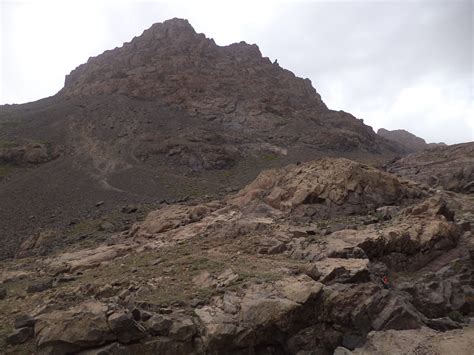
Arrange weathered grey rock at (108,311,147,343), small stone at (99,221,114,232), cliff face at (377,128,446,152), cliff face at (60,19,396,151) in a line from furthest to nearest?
cliff face at (377,128,446,152)
cliff face at (60,19,396,151)
small stone at (99,221,114,232)
weathered grey rock at (108,311,147,343)

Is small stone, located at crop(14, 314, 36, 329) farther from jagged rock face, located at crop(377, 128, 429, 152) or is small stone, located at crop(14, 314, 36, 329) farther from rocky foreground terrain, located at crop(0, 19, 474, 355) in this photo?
jagged rock face, located at crop(377, 128, 429, 152)

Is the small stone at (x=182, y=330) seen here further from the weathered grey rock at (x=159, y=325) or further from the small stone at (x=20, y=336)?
the small stone at (x=20, y=336)

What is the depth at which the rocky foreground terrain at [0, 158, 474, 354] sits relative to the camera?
10070 millimetres

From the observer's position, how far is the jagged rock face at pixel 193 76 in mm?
66812

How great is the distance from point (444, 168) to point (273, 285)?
78.8 ft

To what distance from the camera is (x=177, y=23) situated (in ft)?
260

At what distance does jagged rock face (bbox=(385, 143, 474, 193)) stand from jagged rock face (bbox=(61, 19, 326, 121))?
1183 inches

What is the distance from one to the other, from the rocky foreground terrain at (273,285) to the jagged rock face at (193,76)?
46.5m

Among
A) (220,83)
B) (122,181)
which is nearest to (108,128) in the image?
(122,181)

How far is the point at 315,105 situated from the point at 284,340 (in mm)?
66731

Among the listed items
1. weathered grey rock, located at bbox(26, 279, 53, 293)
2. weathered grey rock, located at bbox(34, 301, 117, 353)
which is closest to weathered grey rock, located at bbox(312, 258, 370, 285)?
weathered grey rock, located at bbox(34, 301, 117, 353)

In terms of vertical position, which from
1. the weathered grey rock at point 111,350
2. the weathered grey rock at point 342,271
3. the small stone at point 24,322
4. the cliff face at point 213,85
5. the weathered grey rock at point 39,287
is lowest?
the weathered grey rock at point 39,287

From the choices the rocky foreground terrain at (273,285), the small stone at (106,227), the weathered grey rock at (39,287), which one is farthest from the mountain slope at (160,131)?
the rocky foreground terrain at (273,285)

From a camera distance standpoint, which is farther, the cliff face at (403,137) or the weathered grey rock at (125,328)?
the cliff face at (403,137)
